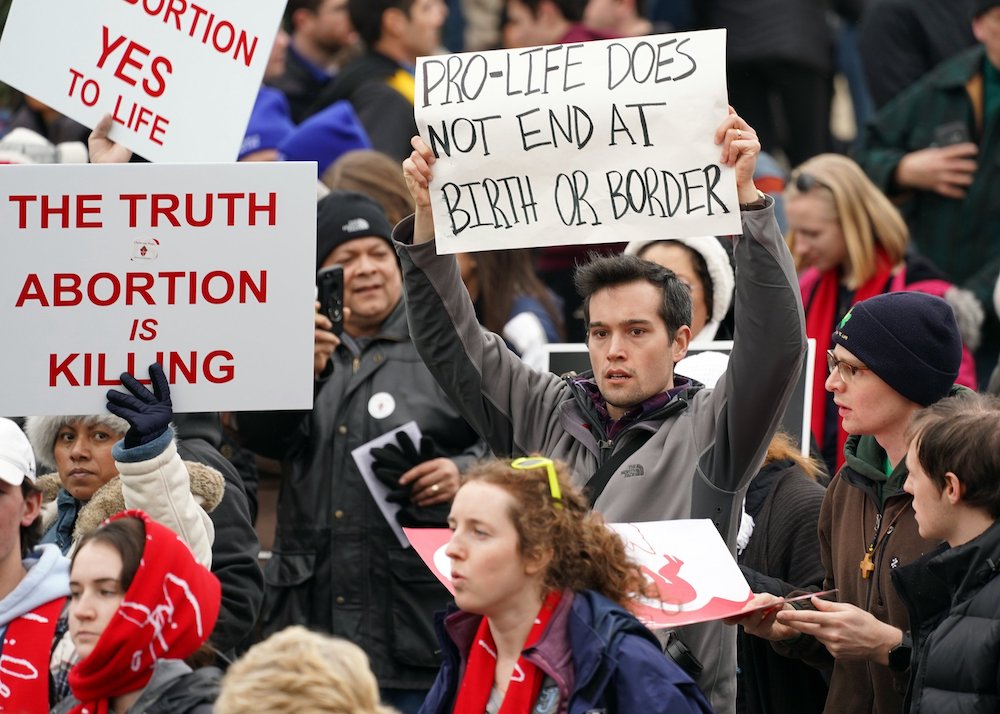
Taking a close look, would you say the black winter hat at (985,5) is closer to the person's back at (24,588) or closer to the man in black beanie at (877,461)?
the man in black beanie at (877,461)

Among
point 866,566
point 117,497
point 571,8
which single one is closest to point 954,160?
point 571,8

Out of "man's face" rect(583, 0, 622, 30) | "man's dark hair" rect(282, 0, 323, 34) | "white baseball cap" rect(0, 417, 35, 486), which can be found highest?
"man's dark hair" rect(282, 0, 323, 34)

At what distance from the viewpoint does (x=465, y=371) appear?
5.39 metres

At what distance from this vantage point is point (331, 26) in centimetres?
1158

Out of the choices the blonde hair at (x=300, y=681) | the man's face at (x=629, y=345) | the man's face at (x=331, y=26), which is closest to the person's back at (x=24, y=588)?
the blonde hair at (x=300, y=681)

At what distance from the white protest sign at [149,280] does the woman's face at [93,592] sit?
0.69 m

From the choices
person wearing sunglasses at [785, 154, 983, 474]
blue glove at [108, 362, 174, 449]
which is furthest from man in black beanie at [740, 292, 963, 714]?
person wearing sunglasses at [785, 154, 983, 474]

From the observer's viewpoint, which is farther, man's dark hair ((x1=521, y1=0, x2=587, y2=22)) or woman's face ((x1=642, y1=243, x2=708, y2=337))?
man's dark hair ((x1=521, y1=0, x2=587, y2=22))

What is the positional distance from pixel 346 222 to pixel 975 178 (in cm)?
360

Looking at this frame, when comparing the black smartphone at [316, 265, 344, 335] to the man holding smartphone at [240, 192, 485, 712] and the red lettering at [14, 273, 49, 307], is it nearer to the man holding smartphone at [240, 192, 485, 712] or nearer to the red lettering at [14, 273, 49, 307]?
the man holding smartphone at [240, 192, 485, 712]

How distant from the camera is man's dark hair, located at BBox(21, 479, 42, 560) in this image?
5.20m

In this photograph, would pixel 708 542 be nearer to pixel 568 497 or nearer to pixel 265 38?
pixel 568 497

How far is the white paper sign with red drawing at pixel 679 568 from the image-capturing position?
439 centimetres

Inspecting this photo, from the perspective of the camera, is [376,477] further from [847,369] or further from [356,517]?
[847,369]
